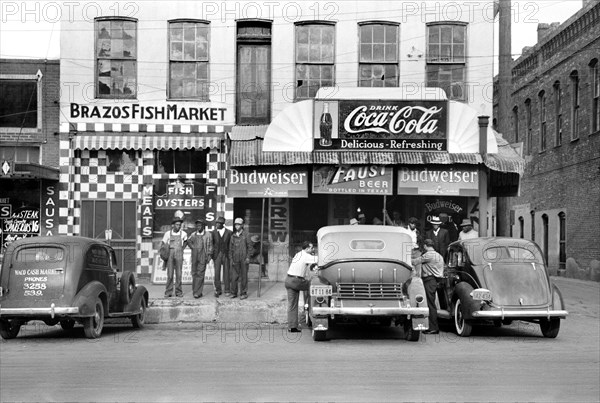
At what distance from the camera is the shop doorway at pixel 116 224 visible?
21.5 meters

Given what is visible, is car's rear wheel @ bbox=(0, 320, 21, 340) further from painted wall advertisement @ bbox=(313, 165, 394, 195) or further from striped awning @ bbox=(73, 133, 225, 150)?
painted wall advertisement @ bbox=(313, 165, 394, 195)

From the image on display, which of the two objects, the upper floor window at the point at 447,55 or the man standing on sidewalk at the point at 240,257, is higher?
the upper floor window at the point at 447,55

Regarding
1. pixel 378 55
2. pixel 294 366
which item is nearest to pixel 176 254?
pixel 378 55

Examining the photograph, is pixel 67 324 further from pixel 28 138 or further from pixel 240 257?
pixel 28 138

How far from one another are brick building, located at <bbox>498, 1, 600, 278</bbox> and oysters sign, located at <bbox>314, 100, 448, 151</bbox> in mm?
5430

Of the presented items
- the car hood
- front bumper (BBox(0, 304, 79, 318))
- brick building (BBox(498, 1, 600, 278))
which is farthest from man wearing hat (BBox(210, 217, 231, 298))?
brick building (BBox(498, 1, 600, 278))

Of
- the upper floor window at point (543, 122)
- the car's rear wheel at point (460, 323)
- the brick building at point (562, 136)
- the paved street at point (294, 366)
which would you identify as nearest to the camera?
the paved street at point (294, 366)

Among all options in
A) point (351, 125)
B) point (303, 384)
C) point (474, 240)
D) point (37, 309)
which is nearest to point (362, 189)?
point (351, 125)

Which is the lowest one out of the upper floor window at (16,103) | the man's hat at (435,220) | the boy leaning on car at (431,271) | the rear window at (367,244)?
the boy leaning on car at (431,271)

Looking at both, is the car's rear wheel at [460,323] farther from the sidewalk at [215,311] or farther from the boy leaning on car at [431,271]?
the sidewalk at [215,311]

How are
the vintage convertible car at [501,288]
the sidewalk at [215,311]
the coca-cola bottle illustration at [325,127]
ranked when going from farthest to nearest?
the coca-cola bottle illustration at [325,127], the sidewalk at [215,311], the vintage convertible car at [501,288]

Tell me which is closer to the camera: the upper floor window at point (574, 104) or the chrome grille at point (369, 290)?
the chrome grille at point (369, 290)

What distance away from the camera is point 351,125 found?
2027cm

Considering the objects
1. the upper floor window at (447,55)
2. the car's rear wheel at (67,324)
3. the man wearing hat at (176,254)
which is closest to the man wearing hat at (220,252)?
the man wearing hat at (176,254)
